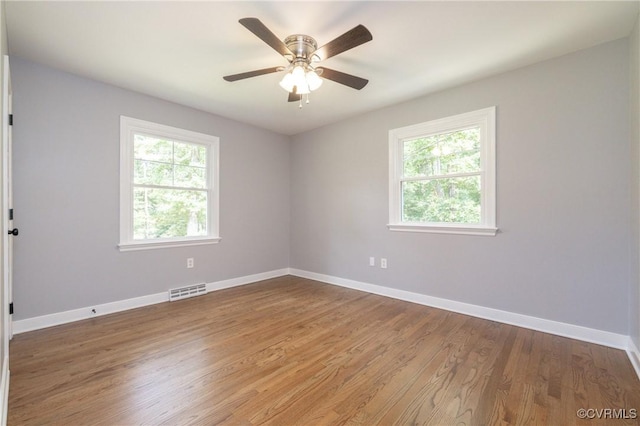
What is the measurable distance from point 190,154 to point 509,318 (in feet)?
14.0

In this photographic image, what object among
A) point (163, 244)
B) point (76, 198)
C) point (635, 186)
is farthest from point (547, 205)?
point (76, 198)

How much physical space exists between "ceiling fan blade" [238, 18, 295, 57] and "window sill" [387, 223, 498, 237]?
7.98 ft

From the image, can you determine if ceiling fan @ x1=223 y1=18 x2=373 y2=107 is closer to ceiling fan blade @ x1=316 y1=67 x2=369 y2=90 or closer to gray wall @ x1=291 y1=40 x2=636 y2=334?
ceiling fan blade @ x1=316 y1=67 x2=369 y2=90

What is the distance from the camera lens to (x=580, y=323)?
246 centimetres

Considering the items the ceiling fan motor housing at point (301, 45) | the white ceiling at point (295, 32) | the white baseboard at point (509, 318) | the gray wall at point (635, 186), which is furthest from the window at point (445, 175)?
the ceiling fan motor housing at point (301, 45)

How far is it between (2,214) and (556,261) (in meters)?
4.27

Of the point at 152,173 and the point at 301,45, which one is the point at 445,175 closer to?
the point at 301,45

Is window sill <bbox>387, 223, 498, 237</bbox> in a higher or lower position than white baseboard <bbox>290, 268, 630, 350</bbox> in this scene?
higher

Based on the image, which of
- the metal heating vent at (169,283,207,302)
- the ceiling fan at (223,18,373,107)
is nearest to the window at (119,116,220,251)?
the metal heating vent at (169,283,207,302)

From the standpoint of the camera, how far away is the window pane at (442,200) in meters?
3.11

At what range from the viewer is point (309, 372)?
77.2 inches

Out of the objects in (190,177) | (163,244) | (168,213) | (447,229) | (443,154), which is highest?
(443,154)

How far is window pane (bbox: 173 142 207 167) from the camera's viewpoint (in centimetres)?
372

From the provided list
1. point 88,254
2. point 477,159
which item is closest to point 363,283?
point 477,159
